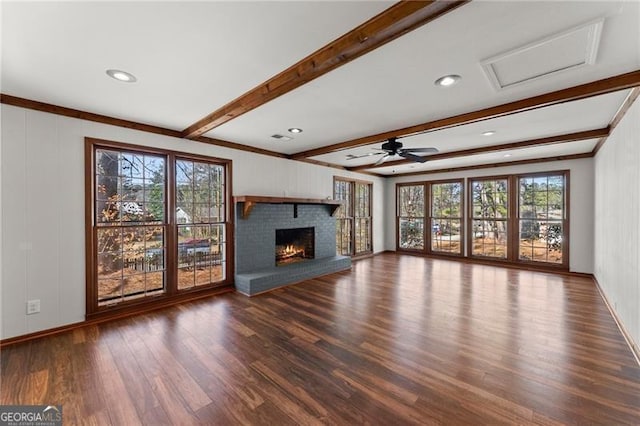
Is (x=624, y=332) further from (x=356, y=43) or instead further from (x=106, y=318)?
(x=106, y=318)

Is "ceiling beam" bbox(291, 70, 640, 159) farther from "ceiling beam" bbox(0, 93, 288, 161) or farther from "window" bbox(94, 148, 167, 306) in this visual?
"window" bbox(94, 148, 167, 306)

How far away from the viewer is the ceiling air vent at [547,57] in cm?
178

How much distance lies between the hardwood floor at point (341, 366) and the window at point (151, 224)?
48 centimetres

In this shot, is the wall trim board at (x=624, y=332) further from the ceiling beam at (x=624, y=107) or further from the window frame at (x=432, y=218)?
the window frame at (x=432, y=218)

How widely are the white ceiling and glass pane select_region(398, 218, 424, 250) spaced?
4763mm

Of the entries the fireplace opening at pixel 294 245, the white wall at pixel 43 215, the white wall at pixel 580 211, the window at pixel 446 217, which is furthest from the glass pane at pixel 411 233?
the white wall at pixel 43 215

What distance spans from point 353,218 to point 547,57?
5.68m

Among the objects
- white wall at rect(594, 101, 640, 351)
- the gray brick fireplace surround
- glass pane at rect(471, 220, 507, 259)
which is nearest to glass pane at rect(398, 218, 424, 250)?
glass pane at rect(471, 220, 507, 259)

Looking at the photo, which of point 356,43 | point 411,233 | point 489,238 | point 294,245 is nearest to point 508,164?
point 489,238

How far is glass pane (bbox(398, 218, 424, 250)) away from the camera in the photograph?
801 cm

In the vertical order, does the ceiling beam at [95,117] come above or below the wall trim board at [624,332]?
above

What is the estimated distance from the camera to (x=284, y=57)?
2.08 metres

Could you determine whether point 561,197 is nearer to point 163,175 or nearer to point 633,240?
point 633,240

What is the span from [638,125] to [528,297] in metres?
2.69
